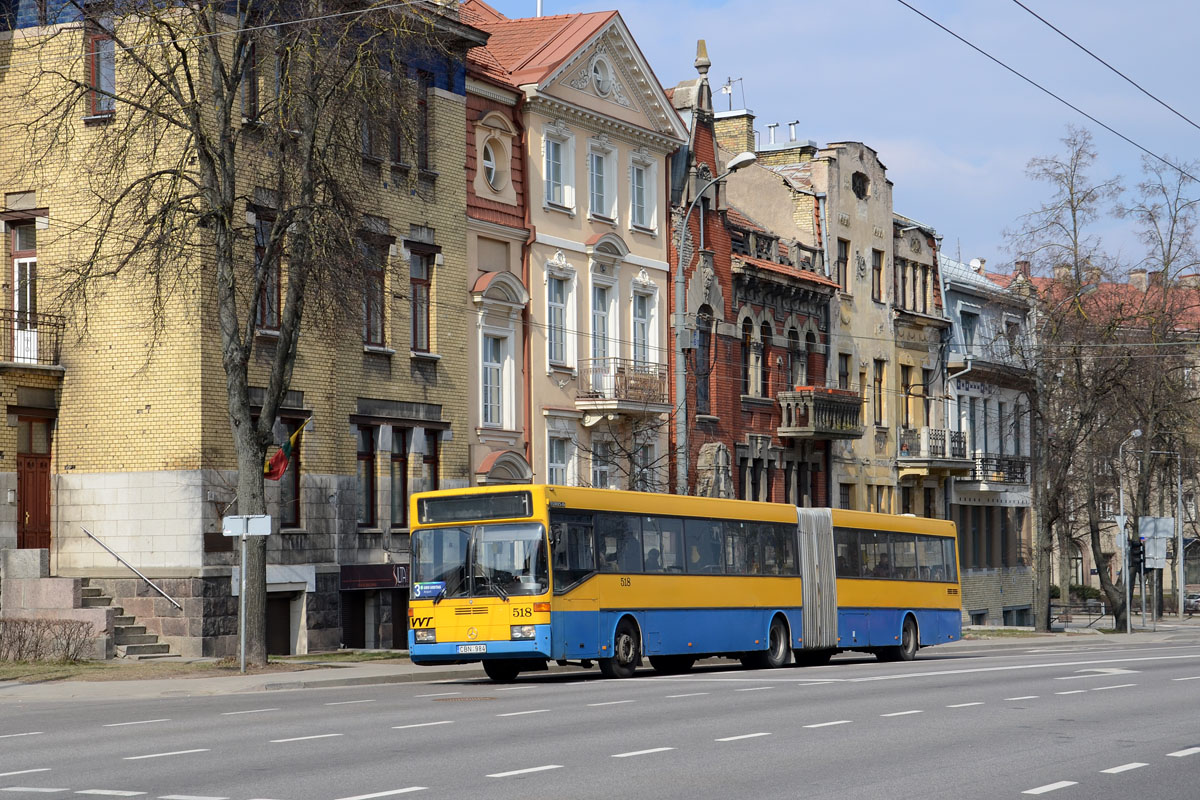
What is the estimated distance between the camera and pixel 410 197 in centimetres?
3606

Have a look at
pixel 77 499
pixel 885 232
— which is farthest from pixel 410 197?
pixel 885 232

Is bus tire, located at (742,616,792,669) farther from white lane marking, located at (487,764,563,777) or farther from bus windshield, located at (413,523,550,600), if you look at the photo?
white lane marking, located at (487,764,563,777)

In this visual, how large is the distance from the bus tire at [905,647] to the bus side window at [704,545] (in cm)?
687

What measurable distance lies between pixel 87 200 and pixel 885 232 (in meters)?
32.6

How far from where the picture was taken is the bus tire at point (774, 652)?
3047 cm

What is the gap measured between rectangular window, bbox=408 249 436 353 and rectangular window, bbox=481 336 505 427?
2.21 m

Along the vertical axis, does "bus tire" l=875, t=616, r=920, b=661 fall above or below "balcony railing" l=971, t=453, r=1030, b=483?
below

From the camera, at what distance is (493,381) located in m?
39.1

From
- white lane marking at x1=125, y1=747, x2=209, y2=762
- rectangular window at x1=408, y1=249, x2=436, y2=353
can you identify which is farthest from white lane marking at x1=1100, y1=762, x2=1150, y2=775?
rectangular window at x1=408, y1=249, x2=436, y2=353

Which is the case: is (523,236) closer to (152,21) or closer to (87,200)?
(87,200)

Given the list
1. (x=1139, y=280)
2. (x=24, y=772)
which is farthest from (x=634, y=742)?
(x=1139, y=280)

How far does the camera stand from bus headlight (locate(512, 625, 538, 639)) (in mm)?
24625

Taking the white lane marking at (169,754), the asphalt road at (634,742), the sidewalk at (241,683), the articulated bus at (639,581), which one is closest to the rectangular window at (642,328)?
the articulated bus at (639,581)

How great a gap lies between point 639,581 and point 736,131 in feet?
103
